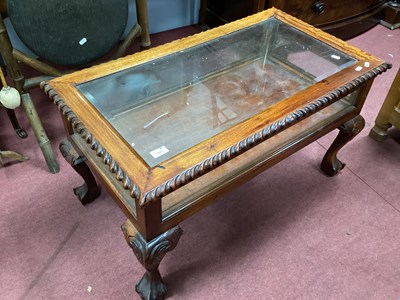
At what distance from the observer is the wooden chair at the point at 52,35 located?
1390 millimetres

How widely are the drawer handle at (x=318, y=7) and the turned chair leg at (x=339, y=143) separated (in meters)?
1.01

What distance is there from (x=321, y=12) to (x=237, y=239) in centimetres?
148

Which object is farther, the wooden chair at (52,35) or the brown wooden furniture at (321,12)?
the brown wooden furniture at (321,12)

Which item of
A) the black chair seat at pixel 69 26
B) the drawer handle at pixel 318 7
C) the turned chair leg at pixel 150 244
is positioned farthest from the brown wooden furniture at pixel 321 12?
the turned chair leg at pixel 150 244

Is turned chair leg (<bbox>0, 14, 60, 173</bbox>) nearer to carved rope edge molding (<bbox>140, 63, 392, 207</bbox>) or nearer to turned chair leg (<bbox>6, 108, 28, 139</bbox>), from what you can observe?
turned chair leg (<bbox>6, 108, 28, 139</bbox>)

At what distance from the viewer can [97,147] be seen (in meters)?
0.89

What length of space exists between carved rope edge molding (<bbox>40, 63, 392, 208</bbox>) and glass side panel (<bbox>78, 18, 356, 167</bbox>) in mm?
80

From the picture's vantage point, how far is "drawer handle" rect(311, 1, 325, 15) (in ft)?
6.98

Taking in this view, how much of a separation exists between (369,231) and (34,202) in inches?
47.0

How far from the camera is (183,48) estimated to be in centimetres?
126

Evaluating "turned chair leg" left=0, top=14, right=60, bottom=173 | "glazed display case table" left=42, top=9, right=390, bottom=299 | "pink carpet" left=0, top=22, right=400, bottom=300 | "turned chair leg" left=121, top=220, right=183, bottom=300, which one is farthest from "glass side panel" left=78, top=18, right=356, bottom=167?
"turned chair leg" left=0, top=14, right=60, bottom=173

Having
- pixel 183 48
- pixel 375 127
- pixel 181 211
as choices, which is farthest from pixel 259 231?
pixel 375 127

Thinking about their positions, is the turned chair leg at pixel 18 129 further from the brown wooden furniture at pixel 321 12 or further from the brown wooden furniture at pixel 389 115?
the brown wooden furniture at pixel 389 115

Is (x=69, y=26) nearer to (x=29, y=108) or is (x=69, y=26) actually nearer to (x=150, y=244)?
(x=29, y=108)
